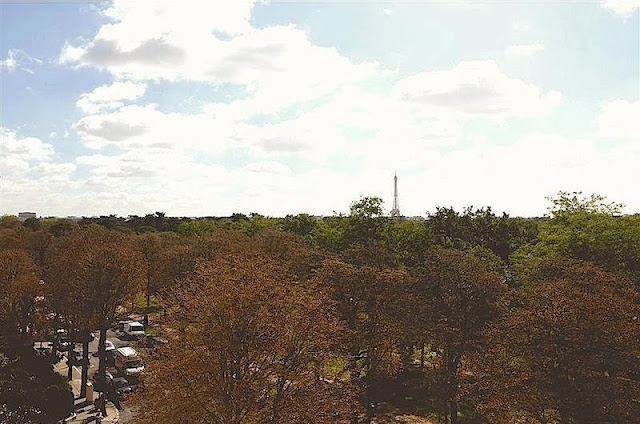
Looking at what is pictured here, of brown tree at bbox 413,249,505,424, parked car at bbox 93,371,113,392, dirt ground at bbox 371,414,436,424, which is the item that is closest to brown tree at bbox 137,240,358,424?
brown tree at bbox 413,249,505,424

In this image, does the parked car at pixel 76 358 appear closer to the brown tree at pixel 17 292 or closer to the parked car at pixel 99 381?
the parked car at pixel 99 381

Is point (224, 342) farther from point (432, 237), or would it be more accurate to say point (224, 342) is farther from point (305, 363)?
point (432, 237)

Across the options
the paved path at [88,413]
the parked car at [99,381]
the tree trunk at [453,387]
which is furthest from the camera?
the parked car at [99,381]

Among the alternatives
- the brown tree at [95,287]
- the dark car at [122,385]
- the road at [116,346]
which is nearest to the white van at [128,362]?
the road at [116,346]

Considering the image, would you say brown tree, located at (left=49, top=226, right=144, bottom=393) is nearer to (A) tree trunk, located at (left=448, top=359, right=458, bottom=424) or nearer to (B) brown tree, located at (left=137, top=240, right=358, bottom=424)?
(B) brown tree, located at (left=137, top=240, right=358, bottom=424)

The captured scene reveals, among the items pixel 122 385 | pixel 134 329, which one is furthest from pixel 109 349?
pixel 122 385

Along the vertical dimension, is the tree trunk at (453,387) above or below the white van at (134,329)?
above

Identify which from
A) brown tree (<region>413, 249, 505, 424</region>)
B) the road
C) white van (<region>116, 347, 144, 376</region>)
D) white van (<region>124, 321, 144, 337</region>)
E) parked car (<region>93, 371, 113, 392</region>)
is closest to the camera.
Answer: brown tree (<region>413, 249, 505, 424</region>)

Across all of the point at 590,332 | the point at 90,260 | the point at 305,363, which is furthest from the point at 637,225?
the point at 90,260
